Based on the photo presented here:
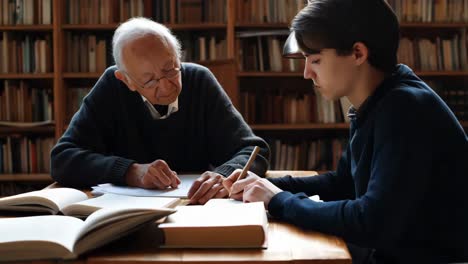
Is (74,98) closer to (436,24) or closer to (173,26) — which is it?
(173,26)

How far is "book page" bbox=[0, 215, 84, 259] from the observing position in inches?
40.2

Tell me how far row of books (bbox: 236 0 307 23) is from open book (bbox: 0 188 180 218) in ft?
8.52

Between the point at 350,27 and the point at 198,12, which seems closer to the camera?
the point at 350,27

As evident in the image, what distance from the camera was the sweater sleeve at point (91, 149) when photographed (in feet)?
6.01

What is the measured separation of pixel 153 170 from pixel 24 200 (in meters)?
0.40

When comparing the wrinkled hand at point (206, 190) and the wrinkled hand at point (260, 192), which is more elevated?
the wrinkled hand at point (260, 192)

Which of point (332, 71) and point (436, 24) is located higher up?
point (436, 24)

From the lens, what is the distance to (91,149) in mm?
2039

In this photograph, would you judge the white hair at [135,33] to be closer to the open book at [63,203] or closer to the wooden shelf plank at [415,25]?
the open book at [63,203]

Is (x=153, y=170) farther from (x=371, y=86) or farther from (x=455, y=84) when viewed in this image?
(x=455, y=84)

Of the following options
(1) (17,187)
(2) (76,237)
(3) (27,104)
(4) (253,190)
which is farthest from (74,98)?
(2) (76,237)

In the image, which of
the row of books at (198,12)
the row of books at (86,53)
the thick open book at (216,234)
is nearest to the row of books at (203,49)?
the row of books at (198,12)

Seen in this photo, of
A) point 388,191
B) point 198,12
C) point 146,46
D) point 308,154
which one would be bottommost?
point 308,154

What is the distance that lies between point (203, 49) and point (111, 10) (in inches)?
24.5
